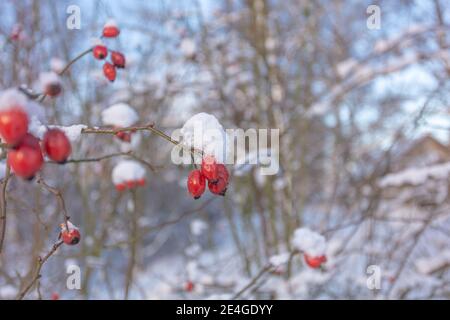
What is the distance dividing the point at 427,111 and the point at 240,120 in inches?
62.6

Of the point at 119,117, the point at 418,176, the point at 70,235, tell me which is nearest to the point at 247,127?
the point at 418,176

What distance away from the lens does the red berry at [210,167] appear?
2.49 ft

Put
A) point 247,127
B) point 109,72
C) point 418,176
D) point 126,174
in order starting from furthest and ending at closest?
point 247,127, point 418,176, point 126,174, point 109,72

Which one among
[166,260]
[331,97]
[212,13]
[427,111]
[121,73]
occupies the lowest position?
[166,260]

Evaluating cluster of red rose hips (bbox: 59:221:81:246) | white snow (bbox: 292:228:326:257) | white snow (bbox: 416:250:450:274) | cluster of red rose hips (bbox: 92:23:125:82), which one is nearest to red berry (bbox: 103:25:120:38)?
cluster of red rose hips (bbox: 92:23:125:82)

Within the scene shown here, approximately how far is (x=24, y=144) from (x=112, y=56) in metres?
0.78

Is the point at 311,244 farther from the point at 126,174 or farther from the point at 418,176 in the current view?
the point at 418,176

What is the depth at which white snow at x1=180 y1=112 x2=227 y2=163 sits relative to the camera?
775mm

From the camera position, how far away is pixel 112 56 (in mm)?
1284

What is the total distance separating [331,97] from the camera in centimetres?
313

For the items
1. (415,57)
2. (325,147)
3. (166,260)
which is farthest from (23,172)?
(166,260)

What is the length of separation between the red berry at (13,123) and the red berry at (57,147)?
0.16 feet

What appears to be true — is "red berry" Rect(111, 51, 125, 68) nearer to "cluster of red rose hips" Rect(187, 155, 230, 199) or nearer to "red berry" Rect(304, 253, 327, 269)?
"cluster of red rose hips" Rect(187, 155, 230, 199)
